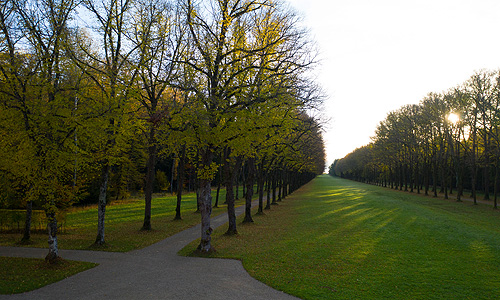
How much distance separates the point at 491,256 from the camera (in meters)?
10.7

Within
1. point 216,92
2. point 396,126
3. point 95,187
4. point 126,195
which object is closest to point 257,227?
point 216,92

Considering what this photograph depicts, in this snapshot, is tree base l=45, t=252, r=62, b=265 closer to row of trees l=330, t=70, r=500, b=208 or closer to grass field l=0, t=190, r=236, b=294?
grass field l=0, t=190, r=236, b=294

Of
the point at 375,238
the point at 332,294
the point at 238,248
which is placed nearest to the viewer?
the point at 332,294

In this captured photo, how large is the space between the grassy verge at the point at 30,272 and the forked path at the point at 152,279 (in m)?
0.34

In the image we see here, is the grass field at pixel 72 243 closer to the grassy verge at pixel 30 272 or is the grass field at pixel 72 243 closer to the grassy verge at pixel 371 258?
the grassy verge at pixel 30 272

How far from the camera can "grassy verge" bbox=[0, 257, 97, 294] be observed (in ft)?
25.8

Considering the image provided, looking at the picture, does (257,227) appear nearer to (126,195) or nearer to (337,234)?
(337,234)

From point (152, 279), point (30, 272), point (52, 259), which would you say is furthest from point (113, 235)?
point (152, 279)

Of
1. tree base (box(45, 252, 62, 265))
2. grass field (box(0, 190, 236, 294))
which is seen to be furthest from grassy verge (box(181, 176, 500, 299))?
tree base (box(45, 252, 62, 265))

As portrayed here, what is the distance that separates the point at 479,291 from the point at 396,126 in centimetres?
4692

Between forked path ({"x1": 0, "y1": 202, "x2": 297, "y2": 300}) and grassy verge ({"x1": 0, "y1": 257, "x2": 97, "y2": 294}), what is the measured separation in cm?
34

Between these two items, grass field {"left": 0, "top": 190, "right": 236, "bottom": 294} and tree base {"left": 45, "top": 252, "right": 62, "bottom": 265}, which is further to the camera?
tree base {"left": 45, "top": 252, "right": 62, "bottom": 265}

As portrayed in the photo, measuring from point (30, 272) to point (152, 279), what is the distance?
392cm

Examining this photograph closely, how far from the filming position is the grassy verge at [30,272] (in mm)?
7859
